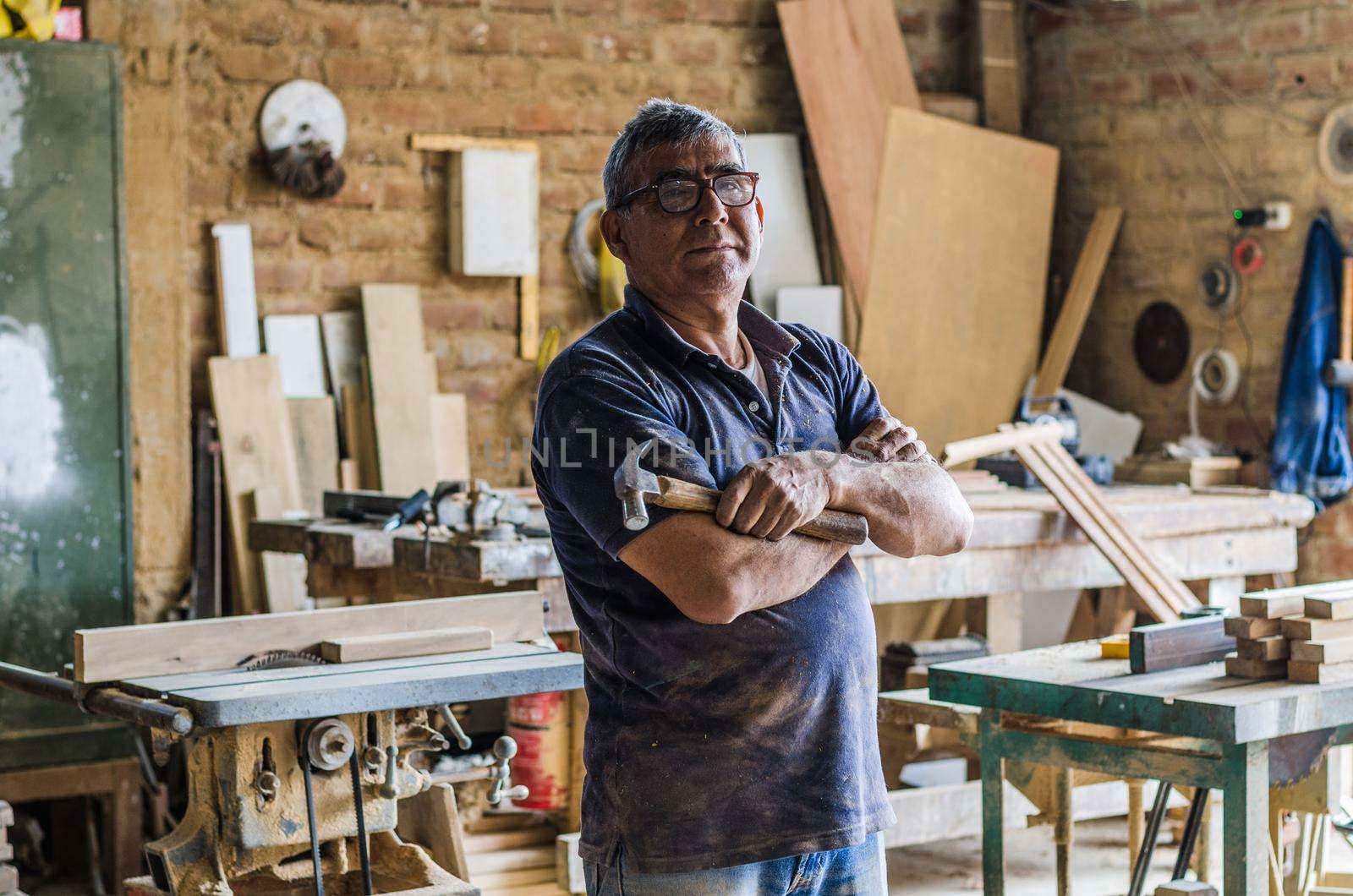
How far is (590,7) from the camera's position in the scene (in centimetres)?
641

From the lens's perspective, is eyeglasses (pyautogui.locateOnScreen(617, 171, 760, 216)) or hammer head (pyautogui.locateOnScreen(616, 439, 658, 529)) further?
eyeglasses (pyautogui.locateOnScreen(617, 171, 760, 216))

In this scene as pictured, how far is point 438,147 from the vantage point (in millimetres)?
6090

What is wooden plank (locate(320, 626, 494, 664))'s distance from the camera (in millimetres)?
2998

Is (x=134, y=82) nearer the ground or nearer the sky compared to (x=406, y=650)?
nearer the sky

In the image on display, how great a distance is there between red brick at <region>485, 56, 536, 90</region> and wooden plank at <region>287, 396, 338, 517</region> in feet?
4.49

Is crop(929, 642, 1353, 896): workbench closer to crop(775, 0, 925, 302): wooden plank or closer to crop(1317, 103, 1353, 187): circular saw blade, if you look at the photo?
crop(1317, 103, 1353, 187): circular saw blade

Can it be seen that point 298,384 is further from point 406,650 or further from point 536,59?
point 406,650

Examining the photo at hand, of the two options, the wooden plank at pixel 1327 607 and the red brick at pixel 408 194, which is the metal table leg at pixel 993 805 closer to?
the wooden plank at pixel 1327 607

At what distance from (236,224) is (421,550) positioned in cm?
200

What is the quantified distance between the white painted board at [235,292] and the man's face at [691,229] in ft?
12.0

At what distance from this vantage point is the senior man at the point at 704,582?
2127mm

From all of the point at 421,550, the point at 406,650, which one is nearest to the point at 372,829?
the point at 406,650

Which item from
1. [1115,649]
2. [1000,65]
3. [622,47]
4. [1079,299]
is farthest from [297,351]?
[1115,649]

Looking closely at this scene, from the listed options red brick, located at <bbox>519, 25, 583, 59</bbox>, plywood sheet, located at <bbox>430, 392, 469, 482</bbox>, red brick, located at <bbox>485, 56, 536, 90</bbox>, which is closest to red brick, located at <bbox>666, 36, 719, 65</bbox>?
red brick, located at <bbox>519, 25, 583, 59</bbox>
